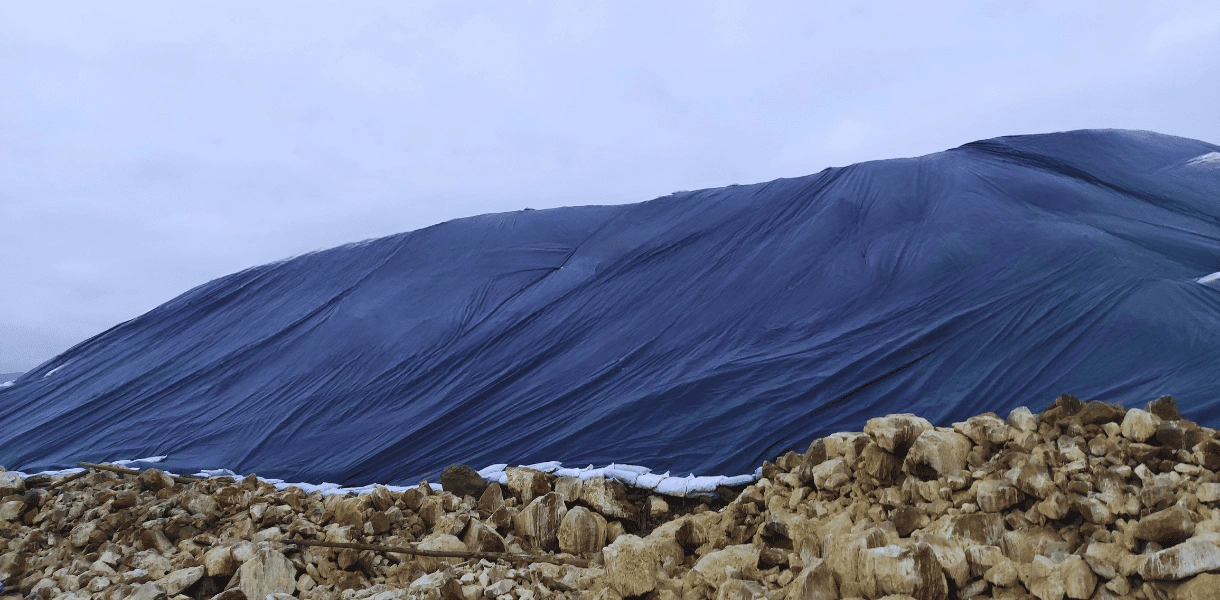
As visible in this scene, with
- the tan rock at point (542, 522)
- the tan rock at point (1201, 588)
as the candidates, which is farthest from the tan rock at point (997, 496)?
the tan rock at point (542, 522)

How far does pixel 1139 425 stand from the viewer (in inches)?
85.7

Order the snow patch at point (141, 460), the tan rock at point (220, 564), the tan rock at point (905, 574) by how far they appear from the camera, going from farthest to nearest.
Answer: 1. the snow patch at point (141, 460)
2. the tan rock at point (220, 564)
3. the tan rock at point (905, 574)

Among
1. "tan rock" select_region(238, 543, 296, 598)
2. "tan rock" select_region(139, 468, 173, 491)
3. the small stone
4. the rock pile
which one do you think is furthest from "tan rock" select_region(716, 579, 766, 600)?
"tan rock" select_region(139, 468, 173, 491)

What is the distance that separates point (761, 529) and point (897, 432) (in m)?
0.55

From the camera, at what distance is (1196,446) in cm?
201

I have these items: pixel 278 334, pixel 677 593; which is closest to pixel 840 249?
pixel 677 593

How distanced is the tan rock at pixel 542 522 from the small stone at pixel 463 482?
450mm

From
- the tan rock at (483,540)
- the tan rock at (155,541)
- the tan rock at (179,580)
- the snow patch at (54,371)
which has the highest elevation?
the snow patch at (54,371)

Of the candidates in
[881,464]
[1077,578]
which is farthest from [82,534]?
[1077,578]

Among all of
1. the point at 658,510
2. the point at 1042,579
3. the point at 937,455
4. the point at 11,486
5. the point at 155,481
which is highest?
the point at 11,486

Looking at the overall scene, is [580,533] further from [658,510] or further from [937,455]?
[937,455]

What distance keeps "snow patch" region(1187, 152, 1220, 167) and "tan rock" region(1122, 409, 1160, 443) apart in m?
4.03

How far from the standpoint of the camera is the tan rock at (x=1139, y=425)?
2.16 m

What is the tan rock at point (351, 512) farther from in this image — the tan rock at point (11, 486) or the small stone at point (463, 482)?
the tan rock at point (11, 486)
